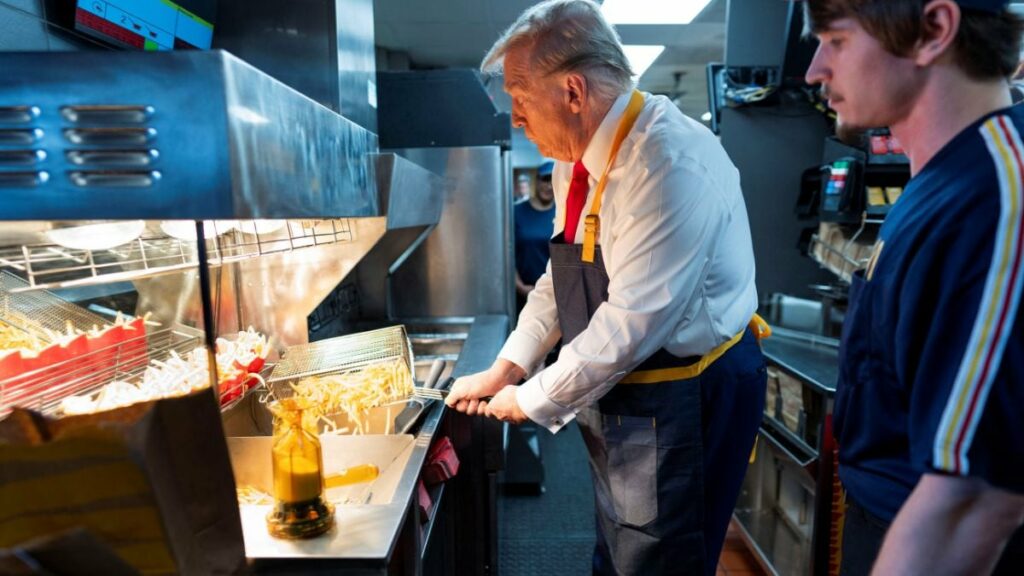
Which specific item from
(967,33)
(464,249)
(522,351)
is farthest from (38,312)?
(464,249)

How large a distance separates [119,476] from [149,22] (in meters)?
1.11

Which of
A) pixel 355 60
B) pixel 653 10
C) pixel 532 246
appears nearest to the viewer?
pixel 355 60

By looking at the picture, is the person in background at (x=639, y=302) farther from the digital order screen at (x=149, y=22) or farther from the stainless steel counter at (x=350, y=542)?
the digital order screen at (x=149, y=22)

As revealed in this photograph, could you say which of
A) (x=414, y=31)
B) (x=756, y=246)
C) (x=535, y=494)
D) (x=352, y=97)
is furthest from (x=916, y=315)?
(x=414, y=31)

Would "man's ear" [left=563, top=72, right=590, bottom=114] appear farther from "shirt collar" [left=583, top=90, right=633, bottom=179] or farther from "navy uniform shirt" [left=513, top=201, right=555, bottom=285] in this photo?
"navy uniform shirt" [left=513, top=201, right=555, bottom=285]

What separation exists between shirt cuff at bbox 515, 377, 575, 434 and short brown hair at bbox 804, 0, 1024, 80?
2.97 feet

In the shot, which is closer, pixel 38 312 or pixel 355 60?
pixel 38 312

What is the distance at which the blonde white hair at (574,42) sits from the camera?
4.24ft

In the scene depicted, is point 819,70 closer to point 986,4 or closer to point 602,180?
point 986,4

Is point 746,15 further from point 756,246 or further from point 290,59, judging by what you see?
point 290,59

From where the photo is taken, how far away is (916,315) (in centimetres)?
71

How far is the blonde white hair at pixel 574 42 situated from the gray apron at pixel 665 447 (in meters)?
0.41

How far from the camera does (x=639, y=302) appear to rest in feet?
4.03

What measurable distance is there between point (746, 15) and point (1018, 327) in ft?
7.86
